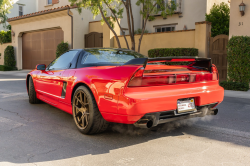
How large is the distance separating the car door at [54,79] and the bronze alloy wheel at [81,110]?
712 millimetres

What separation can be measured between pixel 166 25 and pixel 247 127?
1599 centimetres

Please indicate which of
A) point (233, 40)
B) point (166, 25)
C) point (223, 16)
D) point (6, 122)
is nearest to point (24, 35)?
point (166, 25)

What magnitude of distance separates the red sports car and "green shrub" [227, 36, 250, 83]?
22.7 ft

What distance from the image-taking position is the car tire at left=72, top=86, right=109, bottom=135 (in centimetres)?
360

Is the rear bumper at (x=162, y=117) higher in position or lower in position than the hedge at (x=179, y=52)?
lower

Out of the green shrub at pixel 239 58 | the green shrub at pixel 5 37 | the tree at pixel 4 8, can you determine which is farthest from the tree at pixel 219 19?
the tree at pixel 4 8

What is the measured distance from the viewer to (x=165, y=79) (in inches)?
137

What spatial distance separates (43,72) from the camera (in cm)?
550

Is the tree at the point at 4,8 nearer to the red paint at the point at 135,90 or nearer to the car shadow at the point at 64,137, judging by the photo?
the car shadow at the point at 64,137

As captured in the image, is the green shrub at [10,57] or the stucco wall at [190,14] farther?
the green shrub at [10,57]

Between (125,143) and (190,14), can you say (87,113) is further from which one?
(190,14)

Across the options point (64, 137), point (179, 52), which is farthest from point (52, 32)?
point (64, 137)

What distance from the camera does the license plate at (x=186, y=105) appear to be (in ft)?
11.5

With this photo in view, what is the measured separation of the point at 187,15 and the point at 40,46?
38.6 ft
